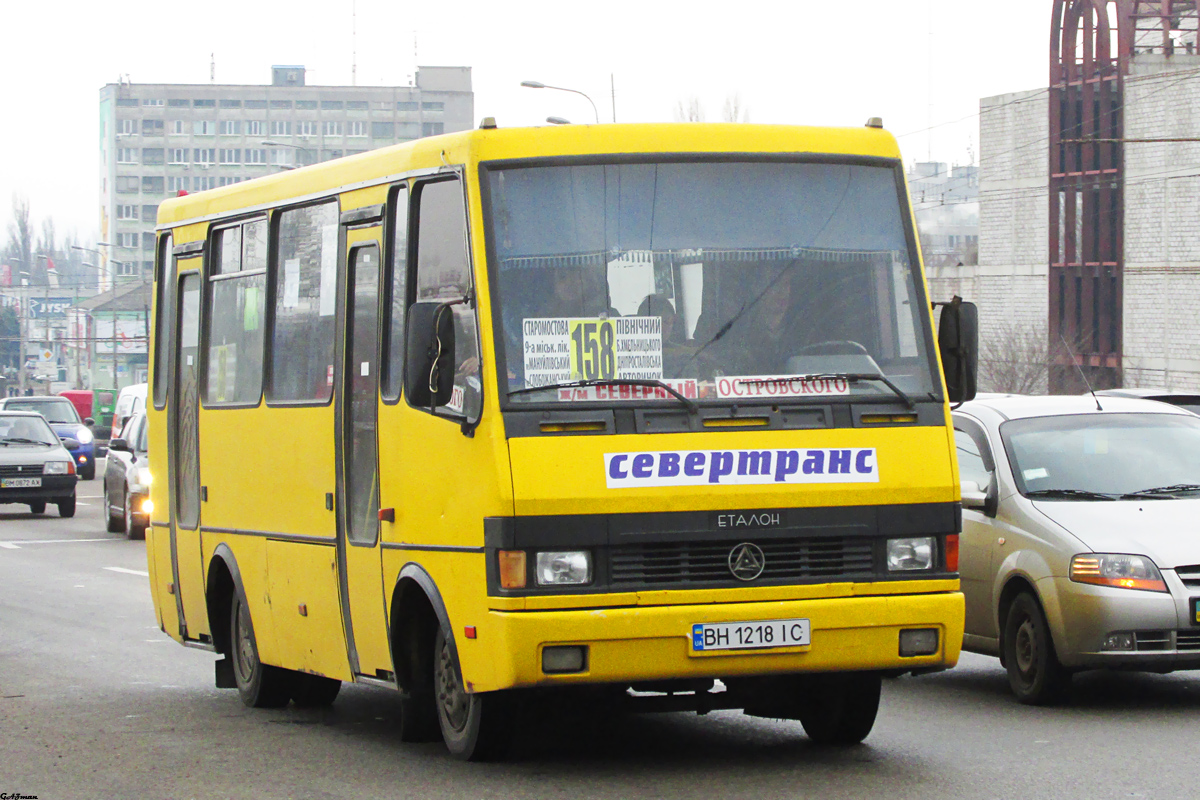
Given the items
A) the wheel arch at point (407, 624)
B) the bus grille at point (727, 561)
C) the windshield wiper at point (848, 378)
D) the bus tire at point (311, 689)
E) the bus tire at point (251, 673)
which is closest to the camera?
the bus grille at point (727, 561)

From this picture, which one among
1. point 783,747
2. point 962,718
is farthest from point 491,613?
point 962,718

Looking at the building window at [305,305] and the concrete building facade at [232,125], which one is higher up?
the concrete building facade at [232,125]

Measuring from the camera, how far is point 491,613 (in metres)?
7.11

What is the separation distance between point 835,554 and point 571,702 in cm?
122

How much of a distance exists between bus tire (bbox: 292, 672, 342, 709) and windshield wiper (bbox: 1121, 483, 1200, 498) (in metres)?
4.33

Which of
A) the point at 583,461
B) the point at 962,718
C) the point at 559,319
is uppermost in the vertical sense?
the point at 559,319

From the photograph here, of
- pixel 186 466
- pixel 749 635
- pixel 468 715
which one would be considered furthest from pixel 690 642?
pixel 186 466

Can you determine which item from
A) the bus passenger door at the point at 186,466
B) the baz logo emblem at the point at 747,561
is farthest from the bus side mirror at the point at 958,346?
the bus passenger door at the point at 186,466

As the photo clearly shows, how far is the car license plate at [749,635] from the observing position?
712 cm

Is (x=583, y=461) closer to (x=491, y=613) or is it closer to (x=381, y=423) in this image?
(x=491, y=613)

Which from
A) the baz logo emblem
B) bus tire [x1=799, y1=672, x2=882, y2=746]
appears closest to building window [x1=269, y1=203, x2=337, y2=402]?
the baz logo emblem

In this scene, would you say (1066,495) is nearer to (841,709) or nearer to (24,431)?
(841,709)

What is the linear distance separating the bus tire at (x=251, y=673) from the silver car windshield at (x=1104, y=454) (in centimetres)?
410

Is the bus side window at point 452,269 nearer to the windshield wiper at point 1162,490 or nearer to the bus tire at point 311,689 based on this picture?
the bus tire at point 311,689
